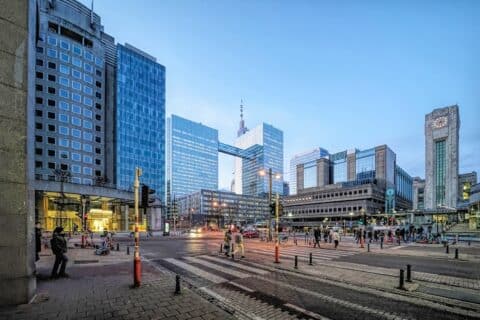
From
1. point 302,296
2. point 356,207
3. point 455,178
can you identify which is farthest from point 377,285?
point 455,178

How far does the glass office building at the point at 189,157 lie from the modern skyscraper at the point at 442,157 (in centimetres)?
13027

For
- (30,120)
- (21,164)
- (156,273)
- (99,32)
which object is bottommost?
(156,273)

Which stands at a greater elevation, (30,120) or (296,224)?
(30,120)

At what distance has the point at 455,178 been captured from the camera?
116 meters

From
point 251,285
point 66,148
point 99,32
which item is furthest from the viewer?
point 99,32

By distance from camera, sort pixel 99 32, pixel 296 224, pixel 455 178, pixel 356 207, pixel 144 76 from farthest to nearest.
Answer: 1. pixel 296 224
2. pixel 455 178
3. pixel 356 207
4. pixel 144 76
5. pixel 99 32

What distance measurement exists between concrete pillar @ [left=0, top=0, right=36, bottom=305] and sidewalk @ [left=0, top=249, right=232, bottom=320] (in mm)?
711

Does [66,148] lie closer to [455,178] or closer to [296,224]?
[296,224]

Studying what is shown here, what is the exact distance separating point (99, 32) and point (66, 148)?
125ft

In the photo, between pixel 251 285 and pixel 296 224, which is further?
pixel 296 224

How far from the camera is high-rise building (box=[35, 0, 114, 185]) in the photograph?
60062 mm

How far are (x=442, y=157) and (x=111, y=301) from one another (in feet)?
502

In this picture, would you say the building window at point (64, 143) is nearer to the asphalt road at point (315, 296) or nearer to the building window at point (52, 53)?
the building window at point (52, 53)

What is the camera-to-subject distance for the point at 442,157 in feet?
403
